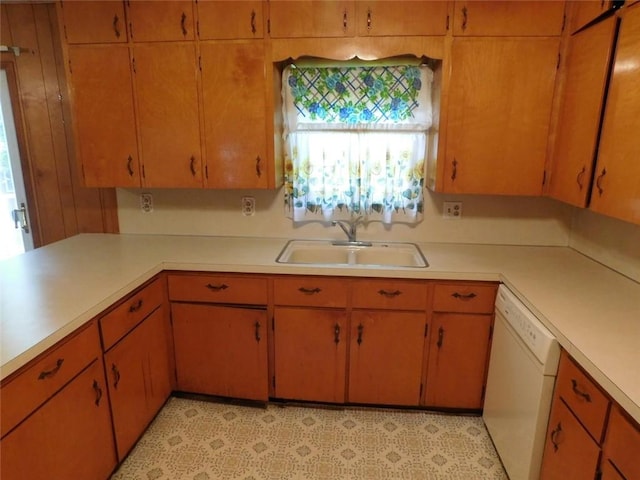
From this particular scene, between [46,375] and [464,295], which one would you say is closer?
[46,375]

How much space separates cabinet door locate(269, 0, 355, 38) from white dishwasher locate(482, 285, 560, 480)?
1.55 metres

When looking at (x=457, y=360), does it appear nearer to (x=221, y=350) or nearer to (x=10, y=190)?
(x=221, y=350)

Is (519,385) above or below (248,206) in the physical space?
below

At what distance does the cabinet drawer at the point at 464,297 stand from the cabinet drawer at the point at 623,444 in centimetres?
89

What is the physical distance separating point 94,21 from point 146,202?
1.06m

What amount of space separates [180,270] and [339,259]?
0.95 metres

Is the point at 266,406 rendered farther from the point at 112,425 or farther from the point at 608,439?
the point at 608,439

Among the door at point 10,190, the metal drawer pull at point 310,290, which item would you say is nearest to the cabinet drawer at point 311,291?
the metal drawer pull at point 310,290

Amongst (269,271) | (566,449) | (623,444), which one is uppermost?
(269,271)

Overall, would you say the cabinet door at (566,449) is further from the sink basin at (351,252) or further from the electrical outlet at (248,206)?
the electrical outlet at (248,206)

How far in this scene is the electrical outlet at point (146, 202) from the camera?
2588 mm

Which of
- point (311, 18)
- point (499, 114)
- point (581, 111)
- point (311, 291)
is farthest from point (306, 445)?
point (311, 18)

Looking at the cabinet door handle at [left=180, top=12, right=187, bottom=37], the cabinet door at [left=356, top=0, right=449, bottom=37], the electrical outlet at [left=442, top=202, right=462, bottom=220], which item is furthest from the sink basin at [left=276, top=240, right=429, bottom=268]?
the cabinet door handle at [left=180, top=12, right=187, bottom=37]

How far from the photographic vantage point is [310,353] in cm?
214
